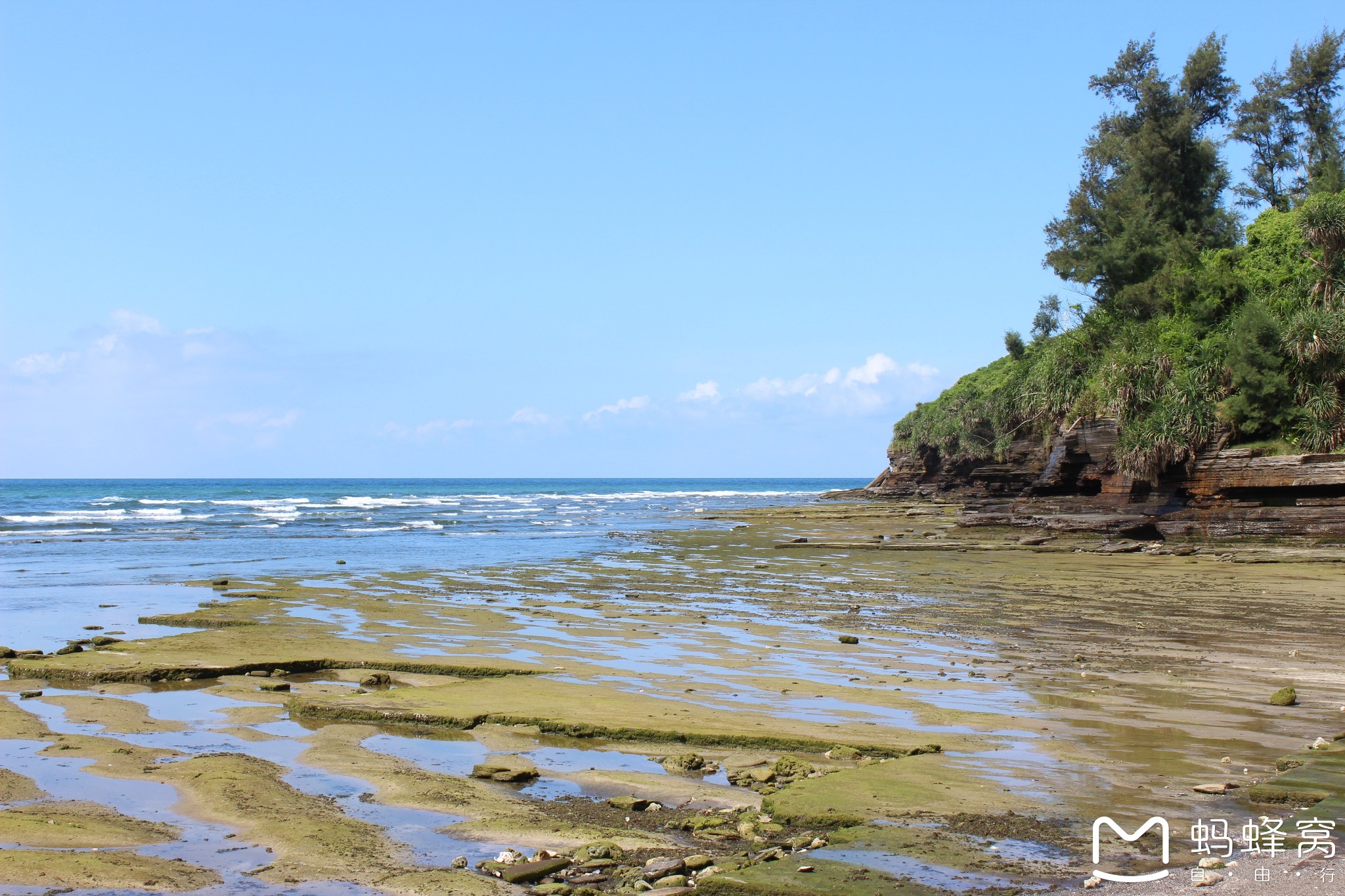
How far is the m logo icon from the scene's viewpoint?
4.06 metres

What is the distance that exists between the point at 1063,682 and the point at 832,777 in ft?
13.4

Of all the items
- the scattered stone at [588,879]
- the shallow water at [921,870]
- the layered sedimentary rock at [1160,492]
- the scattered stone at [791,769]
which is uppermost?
the layered sedimentary rock at [1160,492]

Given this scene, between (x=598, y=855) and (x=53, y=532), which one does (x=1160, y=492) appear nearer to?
(x=598, y=855)

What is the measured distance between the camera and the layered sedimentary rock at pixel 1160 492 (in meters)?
21.8

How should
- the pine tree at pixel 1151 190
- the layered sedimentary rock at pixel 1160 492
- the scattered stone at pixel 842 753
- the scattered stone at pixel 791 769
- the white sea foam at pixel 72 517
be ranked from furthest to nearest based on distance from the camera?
the white sea foam at pixel 72 517 < the pine tree at pixel 1151 190 < the layered sedimentary rock at pixel 1160 492 < the scattered stone at pixel 842 753 < the scattered stone at pixel 791 769

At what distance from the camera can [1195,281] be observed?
2986 centimetres

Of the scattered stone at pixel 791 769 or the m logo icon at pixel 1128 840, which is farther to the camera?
the scattered stone at pixel 791 769

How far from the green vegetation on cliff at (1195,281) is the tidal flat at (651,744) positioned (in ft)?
39.3

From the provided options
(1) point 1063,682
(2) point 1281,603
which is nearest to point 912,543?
(2) point 1281,603

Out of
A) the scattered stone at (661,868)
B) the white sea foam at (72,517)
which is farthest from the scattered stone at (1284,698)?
the white sea foam at (72,517)

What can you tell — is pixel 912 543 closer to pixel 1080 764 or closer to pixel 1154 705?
pixel 1154 705

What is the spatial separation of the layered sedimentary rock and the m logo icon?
20361 millimetres

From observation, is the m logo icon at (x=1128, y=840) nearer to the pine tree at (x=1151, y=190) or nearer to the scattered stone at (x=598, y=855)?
the scattered stone at (x=598, y=855)

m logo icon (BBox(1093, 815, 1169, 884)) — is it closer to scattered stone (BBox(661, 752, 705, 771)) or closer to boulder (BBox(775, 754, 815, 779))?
boulder (BBox(775, 754, 815, 779))
